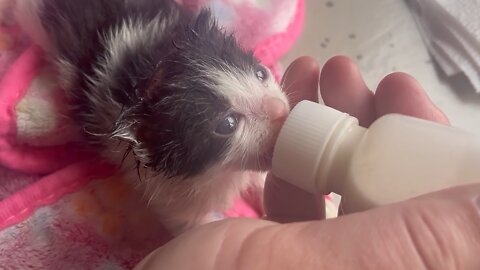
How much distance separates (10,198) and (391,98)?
0.50 metres

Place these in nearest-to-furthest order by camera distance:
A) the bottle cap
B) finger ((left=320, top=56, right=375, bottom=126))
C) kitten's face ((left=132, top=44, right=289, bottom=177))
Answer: the bottle cap
kitten's face ((left=132, top=44, right=289, bottom=177))
finger ((left=320, top=56, right=375, bottom=126))

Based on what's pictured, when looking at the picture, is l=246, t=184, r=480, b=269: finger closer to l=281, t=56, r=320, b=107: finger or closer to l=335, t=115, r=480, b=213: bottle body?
l=335, t=115, r=480, b=213: bottle body

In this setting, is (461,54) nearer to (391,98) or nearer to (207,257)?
(391,98)

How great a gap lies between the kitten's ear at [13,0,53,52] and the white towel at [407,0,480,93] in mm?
736

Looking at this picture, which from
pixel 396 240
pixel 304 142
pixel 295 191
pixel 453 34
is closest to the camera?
pixel 396 240

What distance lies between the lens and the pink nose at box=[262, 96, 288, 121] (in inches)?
28.4

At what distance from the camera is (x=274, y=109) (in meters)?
0.72

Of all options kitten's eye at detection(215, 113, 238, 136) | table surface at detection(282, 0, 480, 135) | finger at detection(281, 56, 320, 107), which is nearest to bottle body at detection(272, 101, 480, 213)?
kitten's eye at detection(215, 113, 238, 136)

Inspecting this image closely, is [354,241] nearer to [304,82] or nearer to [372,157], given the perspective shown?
[372,157]

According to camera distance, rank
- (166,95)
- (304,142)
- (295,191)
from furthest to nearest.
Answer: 1. (295,191)
2. (166,95)
3. (304,142)

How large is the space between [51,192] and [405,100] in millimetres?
467

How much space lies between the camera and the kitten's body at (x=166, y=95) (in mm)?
722

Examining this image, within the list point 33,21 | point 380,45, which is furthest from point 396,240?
point 380,45

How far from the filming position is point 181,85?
71cm
